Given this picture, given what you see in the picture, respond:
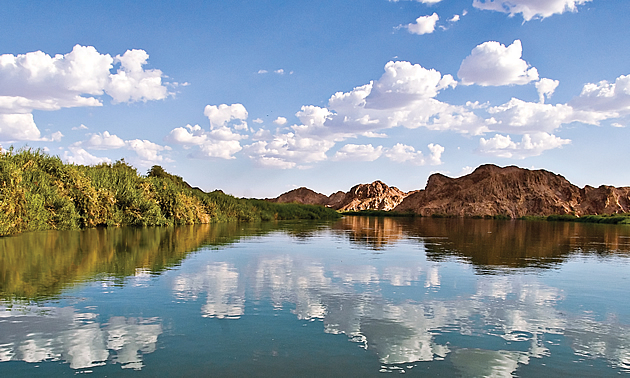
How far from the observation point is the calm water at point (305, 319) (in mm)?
4926

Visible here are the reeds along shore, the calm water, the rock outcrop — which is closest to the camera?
the calm water

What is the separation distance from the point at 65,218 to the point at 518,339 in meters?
23.7

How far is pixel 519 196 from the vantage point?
104375 mm

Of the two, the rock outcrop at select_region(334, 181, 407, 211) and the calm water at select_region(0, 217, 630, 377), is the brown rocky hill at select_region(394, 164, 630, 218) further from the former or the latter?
the calm water at select_region(0, 217, 630, 377)

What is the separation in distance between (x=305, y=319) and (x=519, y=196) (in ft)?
355

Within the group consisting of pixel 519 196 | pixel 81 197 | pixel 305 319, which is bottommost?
pixel 305 319

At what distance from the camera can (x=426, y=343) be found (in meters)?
5.70

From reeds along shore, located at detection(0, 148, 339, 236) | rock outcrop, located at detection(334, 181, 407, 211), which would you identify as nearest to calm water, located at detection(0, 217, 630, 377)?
reeds along shore, located at detection(0, 148, 339, 236)

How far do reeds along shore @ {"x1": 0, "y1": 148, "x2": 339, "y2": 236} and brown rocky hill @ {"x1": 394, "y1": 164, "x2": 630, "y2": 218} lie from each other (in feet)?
260

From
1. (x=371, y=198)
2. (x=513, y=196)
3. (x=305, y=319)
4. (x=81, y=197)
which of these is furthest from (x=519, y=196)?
(x=305, y=319)

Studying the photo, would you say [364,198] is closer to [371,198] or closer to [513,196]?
[371,198]

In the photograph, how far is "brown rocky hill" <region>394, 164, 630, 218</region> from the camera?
102 meters

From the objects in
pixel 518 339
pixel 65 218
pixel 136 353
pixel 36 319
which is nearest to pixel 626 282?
pixel 518 339

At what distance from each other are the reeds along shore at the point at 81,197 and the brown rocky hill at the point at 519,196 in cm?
7931
